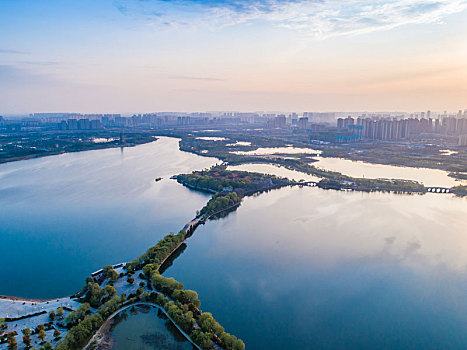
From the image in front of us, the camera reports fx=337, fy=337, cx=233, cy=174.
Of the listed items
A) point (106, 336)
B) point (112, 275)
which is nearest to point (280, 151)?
point (112, 275)

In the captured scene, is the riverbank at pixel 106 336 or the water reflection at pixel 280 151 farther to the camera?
the water reflection at pixel 280 151

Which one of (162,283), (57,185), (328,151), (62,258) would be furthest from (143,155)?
(162,283)

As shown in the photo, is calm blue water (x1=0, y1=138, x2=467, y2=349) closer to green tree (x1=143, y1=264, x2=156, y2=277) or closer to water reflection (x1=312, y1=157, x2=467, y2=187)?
green tree (x1=143, y1=264, x2=156, y2=277)

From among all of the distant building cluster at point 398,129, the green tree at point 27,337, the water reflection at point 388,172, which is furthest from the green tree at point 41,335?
the distant building cluster at point 398,129

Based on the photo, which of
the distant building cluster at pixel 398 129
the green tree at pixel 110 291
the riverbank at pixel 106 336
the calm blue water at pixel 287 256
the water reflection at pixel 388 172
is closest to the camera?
the riverbank at pixel 106 336

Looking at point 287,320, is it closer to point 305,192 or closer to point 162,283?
point 162,283

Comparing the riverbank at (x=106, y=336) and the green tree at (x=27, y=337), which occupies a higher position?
the green tree at (x=27, y=337)

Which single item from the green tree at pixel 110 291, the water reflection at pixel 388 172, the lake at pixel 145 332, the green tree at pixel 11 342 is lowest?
the lake at pixel 145 332

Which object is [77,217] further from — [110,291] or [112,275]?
[110,291]

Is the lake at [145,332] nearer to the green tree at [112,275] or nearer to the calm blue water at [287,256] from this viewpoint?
the calm blue water at [287,256]
